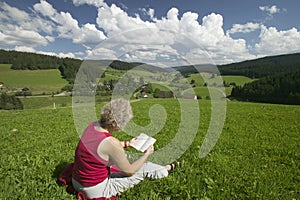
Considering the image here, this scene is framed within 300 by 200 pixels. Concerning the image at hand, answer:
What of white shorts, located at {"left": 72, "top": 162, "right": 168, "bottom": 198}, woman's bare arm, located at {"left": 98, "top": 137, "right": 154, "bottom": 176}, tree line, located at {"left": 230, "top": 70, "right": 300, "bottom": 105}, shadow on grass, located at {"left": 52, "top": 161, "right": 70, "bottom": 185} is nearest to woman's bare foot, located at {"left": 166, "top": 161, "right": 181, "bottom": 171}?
white shorts, located at {"left": 72, "top": 162, "right": 168, "bottom": 198}

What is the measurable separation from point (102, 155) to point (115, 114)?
75 centimetres

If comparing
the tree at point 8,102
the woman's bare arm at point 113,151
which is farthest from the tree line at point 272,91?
the woman's bare arm at point 113,151

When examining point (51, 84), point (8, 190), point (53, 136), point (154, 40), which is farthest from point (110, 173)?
point (51, 84)

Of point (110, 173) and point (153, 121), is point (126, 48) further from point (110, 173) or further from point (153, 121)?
point (153, 121)

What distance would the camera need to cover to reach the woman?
375 cm

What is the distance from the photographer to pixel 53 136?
9.38 metres

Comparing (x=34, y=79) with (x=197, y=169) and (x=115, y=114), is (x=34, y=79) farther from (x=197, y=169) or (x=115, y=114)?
(x=115, y=114)

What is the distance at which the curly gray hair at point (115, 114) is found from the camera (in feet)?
12.6

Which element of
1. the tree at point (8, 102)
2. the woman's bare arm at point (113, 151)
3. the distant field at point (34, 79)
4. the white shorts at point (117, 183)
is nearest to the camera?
the woman's bare arm at point (113, 151)

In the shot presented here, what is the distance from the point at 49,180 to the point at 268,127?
10.4 meters

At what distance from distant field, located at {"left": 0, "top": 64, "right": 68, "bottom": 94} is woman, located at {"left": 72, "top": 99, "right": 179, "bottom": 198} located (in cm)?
9230

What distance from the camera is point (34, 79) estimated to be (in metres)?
102

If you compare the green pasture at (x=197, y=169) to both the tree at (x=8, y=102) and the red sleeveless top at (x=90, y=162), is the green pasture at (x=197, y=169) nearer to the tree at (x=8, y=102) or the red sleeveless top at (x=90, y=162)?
the red sleeveless top at (x=90, y=162)

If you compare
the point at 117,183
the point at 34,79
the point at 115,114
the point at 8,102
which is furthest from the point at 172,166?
the point at 34,79
